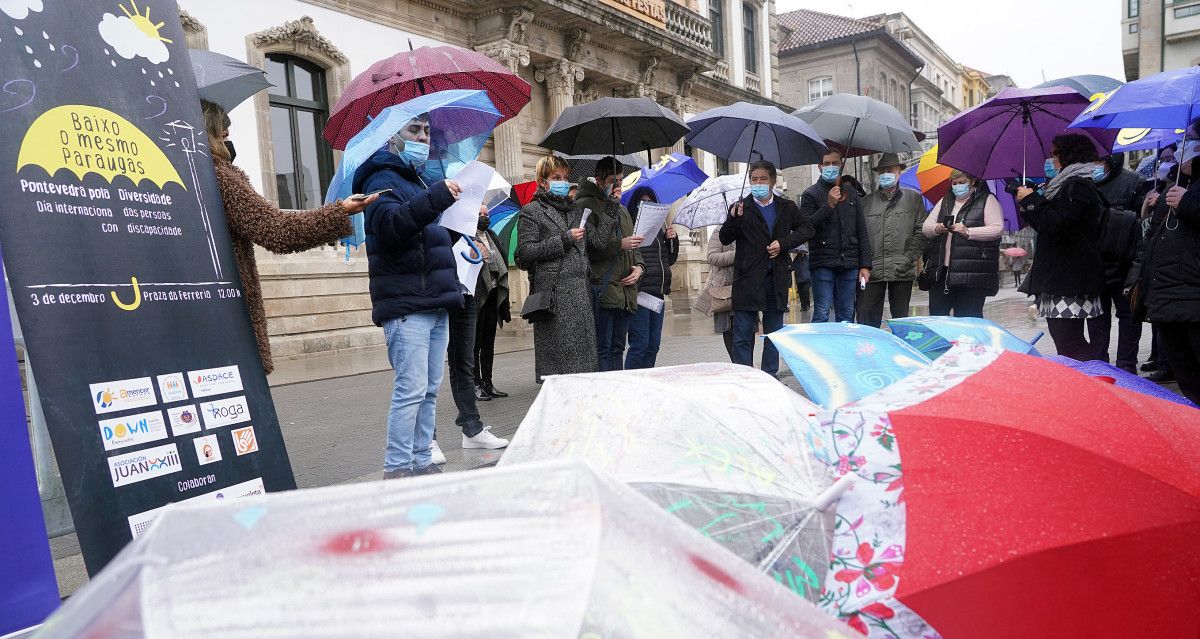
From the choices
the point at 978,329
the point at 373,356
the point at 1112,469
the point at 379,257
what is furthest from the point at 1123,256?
the point at 373,356

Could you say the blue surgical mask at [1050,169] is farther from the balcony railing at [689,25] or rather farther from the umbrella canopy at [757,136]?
the balcony railing at [689,25]

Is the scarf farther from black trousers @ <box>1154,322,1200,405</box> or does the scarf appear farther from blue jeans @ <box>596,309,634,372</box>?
blue jeans @ <box>596,309,634,372</box>

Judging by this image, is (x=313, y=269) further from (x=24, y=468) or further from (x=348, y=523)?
(x=348, y=523)

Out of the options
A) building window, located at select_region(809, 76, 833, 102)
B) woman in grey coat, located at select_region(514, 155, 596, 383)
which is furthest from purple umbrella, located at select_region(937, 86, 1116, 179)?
building window, located at select_region(809, 76, 833, 102)

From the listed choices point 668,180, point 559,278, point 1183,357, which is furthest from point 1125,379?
point 668,180

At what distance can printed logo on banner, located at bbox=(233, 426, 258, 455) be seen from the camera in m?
3.29

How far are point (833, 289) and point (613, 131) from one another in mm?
2334

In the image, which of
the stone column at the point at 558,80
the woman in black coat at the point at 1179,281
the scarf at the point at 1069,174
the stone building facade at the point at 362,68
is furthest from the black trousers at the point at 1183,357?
the stone column at the point at 558,80

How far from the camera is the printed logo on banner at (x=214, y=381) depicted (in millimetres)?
3160

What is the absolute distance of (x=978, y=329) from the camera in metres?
3.62

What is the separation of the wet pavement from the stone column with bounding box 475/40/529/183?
3.69 metres

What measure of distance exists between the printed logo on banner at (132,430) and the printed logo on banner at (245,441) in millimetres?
305

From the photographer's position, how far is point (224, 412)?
3.25 m

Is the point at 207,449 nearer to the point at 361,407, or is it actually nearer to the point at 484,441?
the point at 484,441
